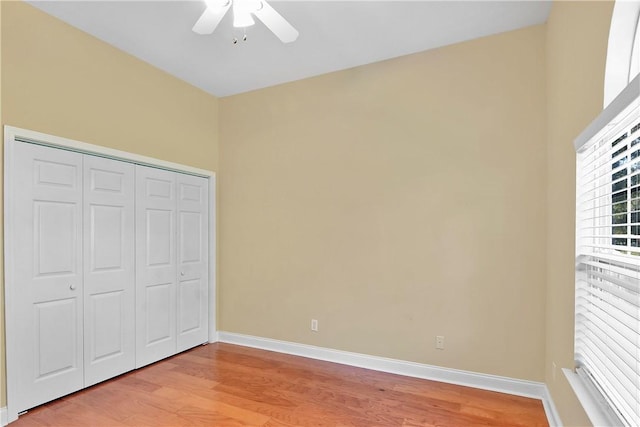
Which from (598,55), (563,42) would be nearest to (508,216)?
(563,42)

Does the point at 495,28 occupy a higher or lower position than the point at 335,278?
higher

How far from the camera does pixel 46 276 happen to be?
2.56 metres

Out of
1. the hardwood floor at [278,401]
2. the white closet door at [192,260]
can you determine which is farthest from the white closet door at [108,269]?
the white closet door at [192,260]

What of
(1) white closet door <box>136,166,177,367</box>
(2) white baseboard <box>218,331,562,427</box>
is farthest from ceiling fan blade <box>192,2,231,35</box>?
(2) white baseboard <box>218,331,562,427</box>

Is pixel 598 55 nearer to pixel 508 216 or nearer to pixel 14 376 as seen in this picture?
pixel 508 216

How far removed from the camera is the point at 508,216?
2.76 meters

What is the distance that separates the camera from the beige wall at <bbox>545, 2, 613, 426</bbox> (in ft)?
5.24

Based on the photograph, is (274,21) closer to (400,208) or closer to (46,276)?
(400,208)

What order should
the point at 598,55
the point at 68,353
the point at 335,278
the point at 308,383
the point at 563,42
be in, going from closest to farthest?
the point at 598,55
the point at 563,42
the point at 68,353
the point at 308,383
the point at 335,278

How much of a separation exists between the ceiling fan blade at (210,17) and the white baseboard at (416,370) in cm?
298

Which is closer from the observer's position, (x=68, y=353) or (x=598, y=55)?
(x=598, y=55)

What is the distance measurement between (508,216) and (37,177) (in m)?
3.65

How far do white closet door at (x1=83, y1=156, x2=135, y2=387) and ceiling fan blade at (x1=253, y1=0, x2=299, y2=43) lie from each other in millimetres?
1943

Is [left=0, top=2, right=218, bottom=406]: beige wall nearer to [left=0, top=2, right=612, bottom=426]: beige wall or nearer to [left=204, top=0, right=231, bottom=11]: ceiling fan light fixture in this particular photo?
[left=0, top=2, right=612, bottom=426]: beige wall
